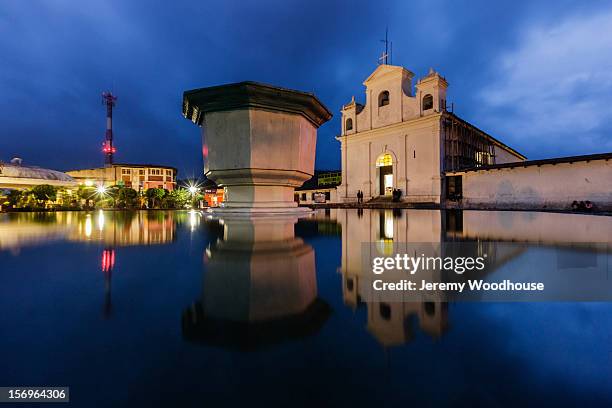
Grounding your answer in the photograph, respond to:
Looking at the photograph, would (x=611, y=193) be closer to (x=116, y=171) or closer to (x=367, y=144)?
(x=367, y=144)

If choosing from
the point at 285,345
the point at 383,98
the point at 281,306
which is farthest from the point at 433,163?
the point at 285,345

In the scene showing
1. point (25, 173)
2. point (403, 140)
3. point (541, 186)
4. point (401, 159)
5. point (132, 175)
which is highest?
A: point (132, 175)

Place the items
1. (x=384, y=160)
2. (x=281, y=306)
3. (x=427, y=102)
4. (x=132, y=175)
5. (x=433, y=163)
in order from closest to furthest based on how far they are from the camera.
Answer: (x=281, y=306) < (x=433, y=163) < (x=427, y=102) < (x=384, y=160) < (x=132, y=175)

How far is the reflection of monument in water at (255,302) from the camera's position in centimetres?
66

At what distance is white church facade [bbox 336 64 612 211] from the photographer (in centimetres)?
1397

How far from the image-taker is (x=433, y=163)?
17.8m

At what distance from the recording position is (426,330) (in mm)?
695

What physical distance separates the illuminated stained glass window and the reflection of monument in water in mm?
20162

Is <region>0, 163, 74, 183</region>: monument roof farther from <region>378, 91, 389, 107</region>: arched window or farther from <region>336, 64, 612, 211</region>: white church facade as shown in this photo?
<region>378, 91, 389, 107</region>: arched window

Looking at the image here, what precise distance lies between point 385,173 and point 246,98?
18.9m

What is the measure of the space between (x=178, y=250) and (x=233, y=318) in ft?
3.88

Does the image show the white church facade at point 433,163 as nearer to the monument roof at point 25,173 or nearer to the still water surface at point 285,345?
the still water surface at point 285,345

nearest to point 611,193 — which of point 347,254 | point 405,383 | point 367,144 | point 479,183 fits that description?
point 479,183

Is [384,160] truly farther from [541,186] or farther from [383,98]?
[541,186]
